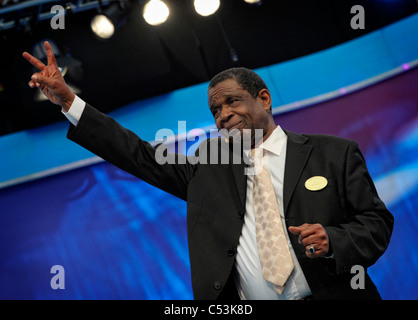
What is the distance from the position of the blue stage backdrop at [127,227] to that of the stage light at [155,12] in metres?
1.19

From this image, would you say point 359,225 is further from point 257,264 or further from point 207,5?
point 207,5

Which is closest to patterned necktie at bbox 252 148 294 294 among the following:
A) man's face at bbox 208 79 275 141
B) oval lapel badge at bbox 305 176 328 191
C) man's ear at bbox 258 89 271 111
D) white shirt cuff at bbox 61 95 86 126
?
oval lapel badge at bbox 305 176 328 191

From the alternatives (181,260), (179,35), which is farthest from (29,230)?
(179,35)

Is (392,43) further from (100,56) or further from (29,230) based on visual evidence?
(29,230)

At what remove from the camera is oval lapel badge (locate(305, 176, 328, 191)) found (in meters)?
1.82

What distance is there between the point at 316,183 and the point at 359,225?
23 centimetres

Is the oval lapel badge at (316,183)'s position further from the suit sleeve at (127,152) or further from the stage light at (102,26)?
the stage light at (102,26)

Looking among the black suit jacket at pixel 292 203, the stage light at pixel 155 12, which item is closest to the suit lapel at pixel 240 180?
the black suit jacket at pixel 292 203

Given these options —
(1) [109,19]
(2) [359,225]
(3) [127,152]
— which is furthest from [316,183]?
(1) [109,19]

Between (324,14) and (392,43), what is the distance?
67 cm

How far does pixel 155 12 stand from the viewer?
357cm

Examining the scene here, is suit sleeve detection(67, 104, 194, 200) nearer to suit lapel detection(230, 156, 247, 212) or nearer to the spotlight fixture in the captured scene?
suit lapel detection(230, 156, 247, 212)

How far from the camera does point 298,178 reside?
1.87 metres

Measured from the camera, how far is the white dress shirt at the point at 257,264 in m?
1.76
